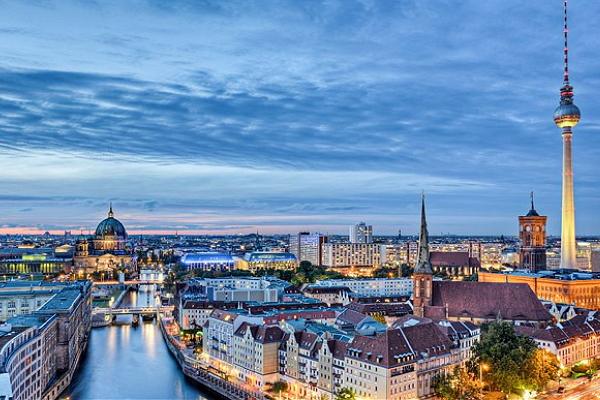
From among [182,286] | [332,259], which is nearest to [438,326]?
[182,286]

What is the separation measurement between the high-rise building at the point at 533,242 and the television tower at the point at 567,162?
2881mm

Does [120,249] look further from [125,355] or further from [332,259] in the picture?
[125,355]

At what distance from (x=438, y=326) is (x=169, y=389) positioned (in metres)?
18.3

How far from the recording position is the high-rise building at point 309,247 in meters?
127

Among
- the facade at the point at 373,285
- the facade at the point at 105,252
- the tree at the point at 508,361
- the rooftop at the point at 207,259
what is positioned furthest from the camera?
the rooftop at the point at 207,259

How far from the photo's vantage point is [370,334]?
3722cm

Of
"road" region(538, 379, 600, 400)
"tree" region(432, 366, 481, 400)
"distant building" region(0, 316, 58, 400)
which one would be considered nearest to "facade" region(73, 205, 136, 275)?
"distant building" region(0, 316, 58, 400)

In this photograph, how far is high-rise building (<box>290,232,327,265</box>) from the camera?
5012 inches

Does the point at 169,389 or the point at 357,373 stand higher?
the point at 357,373

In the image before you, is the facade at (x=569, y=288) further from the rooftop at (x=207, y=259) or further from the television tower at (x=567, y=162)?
the rooftop at (x=207, y=259)

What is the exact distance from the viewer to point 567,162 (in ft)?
257

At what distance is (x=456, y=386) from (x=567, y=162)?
55.1 metres

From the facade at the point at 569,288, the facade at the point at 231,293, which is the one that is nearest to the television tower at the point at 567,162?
the facade at the point at 569,288

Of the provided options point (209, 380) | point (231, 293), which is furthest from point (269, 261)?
point (209, 380)
